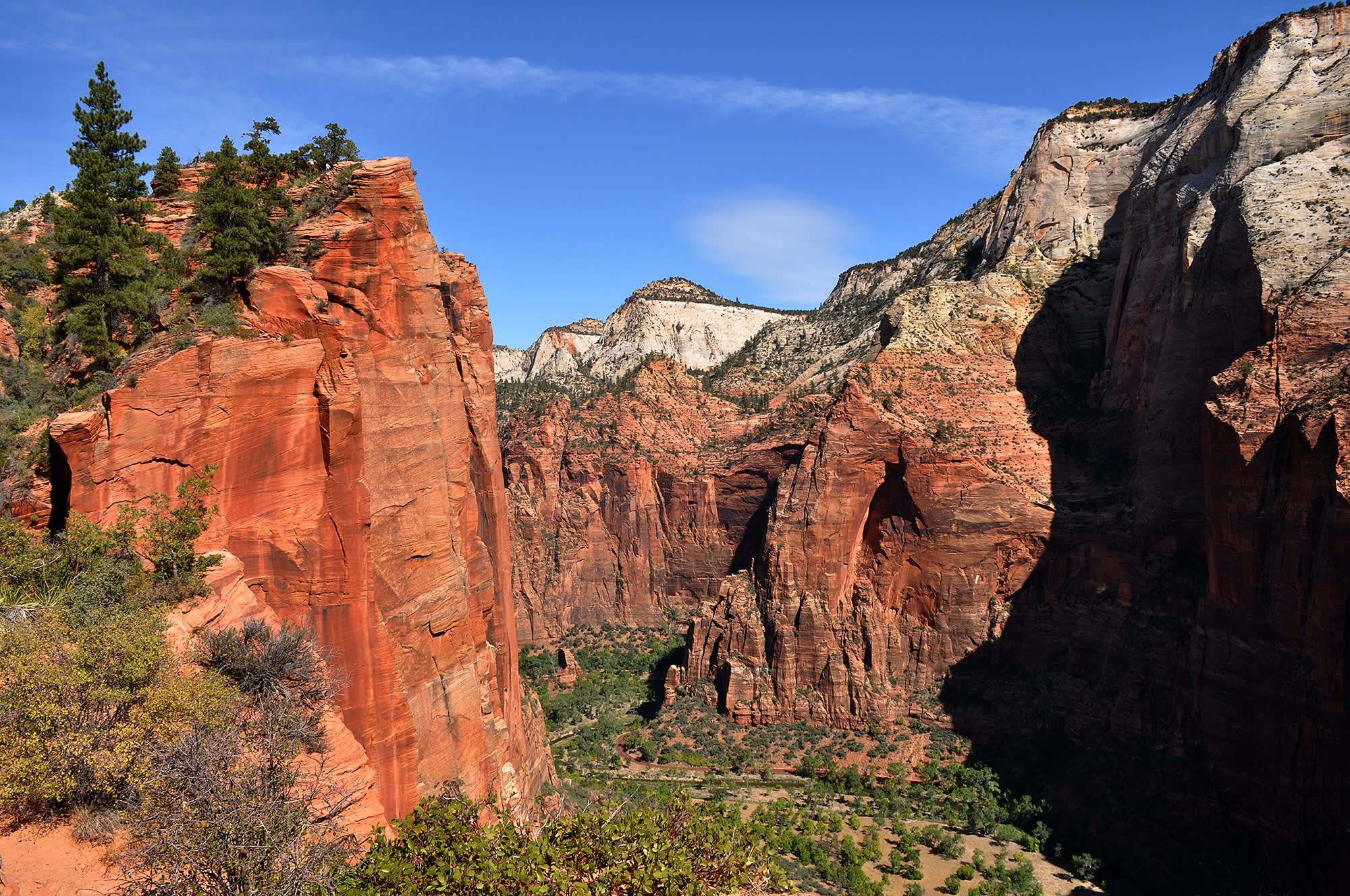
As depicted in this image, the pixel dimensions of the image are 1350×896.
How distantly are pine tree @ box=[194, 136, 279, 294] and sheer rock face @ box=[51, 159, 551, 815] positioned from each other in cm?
98

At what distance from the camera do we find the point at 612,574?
250ft

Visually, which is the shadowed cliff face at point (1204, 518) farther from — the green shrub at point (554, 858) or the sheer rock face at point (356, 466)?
the sheer rock face at point (356, 466)

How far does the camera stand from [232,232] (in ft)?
64.8

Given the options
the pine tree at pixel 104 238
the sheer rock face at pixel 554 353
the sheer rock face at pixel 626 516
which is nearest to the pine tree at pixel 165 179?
the pine tree at pixel 104 238

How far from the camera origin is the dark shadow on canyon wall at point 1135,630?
120 feet

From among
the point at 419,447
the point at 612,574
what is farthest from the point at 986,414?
the point at 419,447

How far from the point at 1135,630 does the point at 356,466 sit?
43.9m

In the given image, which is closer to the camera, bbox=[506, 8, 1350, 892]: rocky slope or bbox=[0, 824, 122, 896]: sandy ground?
bbox=[0, 824, 122, 896]: sandy ground

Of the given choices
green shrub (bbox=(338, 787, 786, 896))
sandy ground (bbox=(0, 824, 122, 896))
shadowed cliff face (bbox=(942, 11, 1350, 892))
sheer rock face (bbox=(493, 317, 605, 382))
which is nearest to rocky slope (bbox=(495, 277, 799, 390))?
sheer rock face (bbox=(493, 317, 605, 382))

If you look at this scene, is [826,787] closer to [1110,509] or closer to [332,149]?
[1110,509]

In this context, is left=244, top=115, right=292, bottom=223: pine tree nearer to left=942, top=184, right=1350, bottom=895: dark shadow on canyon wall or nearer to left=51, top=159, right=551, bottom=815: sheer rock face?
left=51, top=159, right=551, bottom=815: sheer rock face

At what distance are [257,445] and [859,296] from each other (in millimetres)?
96932

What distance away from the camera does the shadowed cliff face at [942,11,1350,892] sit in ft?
104

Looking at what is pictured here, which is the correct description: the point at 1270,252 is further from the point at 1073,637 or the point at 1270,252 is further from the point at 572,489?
the point at 572,489
